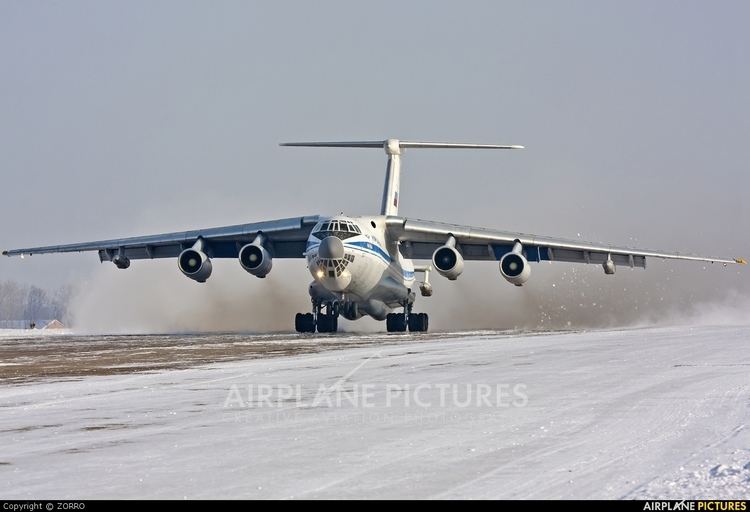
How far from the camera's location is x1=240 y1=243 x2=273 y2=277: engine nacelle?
38312 mm

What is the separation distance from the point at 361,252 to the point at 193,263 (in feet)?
21.0

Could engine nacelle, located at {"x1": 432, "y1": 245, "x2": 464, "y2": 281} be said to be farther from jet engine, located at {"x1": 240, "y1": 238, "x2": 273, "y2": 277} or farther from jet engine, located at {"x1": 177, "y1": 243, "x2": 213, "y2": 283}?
jet engine, located at {"x1": 177, "y1": 243, "x2": 213, "y2": 283}

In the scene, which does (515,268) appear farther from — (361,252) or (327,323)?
(327,323)

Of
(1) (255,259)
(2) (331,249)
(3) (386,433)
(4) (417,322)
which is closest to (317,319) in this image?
(1) (255,259)

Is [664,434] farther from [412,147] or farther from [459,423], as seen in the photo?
[412,147]

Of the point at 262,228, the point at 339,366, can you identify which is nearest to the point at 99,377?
the point at 339,366

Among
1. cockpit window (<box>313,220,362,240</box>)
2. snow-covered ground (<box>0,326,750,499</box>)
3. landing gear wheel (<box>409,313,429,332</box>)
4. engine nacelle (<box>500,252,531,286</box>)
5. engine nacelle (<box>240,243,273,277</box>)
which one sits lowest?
snow-covered ground (<box>0,326,750,499</box>)

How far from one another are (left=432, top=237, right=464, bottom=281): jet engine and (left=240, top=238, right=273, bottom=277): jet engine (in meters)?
5.97

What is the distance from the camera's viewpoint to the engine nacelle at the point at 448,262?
37938mm

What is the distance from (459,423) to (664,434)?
6.17ft

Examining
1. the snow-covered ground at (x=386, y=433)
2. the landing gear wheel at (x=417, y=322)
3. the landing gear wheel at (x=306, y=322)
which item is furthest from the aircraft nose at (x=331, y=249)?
the snow-covered ground at (x=386, y=433)

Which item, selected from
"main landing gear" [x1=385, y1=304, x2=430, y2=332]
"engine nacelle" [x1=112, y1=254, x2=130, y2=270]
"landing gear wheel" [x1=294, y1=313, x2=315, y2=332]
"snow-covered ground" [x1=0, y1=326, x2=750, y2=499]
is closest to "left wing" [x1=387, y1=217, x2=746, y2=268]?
"main landing gear" [x1=385, y1=304, x2=430, y2=332]

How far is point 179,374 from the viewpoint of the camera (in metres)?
17.4

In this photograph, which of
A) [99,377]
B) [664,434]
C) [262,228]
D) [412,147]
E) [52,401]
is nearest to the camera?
[664,434]
